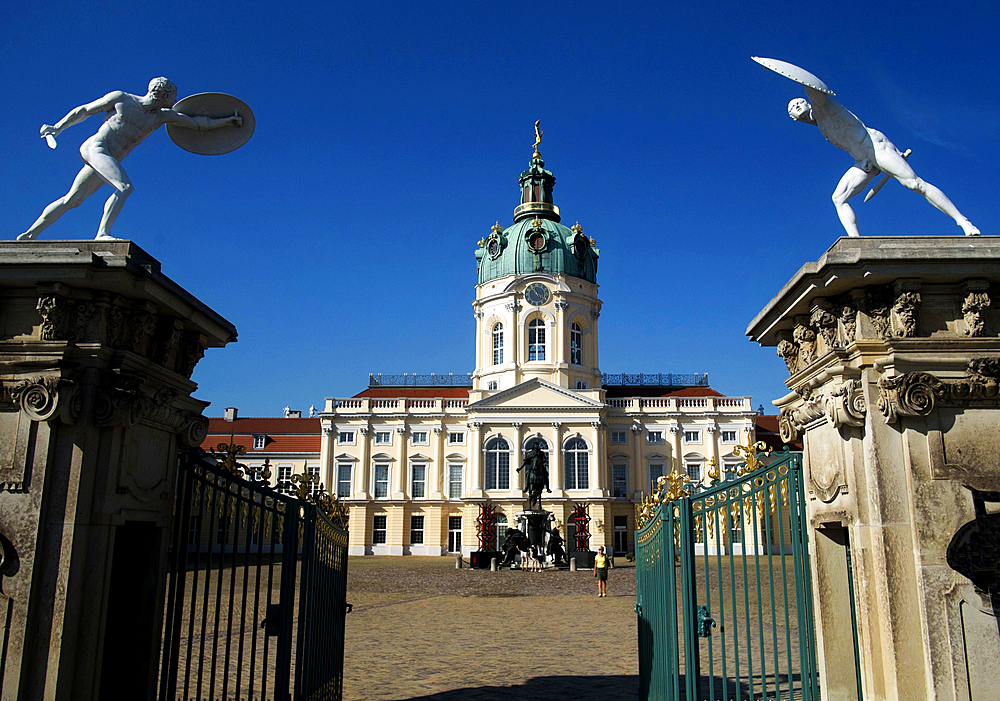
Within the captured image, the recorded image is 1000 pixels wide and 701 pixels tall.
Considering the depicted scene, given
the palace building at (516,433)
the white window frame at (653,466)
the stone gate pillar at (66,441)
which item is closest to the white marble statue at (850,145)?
the stone gate pillar at (66,441)

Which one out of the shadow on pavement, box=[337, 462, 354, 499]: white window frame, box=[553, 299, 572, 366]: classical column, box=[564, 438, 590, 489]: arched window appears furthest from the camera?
box=[553, 299, 572, 366]: classical column

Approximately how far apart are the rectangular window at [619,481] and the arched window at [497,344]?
1115 centimetres

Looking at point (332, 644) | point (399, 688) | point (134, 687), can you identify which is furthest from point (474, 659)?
point (134, 687)

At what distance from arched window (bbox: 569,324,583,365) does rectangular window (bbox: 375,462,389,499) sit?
1527 cm

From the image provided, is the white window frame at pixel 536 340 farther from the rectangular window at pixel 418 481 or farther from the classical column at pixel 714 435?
the classical column at pixel 714 435

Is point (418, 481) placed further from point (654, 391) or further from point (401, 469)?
point (654, 391)

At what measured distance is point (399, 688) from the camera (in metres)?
8.96

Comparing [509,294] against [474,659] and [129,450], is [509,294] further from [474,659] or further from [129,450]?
[129,450]

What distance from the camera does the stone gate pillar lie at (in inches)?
199

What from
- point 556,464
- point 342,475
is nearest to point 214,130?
point 556,464

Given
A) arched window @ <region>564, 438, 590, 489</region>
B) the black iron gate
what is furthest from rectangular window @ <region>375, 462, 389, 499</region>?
the black iron gate

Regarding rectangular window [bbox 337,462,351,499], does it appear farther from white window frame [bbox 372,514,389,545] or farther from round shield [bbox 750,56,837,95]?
round shield [bbox 750,56,837,95]

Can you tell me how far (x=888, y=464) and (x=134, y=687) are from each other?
5.45m

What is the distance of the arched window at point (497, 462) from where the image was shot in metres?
54.0
